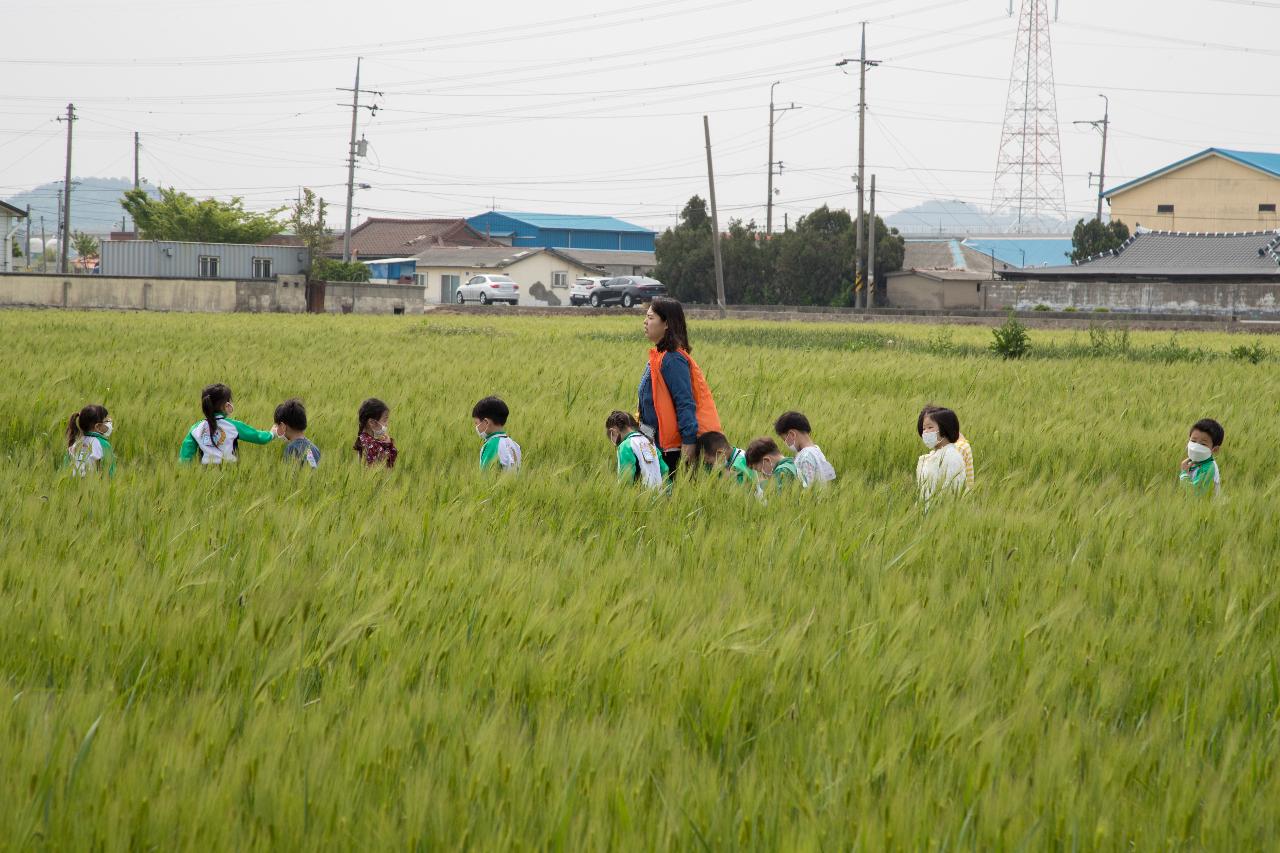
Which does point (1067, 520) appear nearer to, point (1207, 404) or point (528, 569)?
point (528, 569)

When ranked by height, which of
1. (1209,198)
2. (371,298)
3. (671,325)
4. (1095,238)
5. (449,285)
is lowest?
(671,325)

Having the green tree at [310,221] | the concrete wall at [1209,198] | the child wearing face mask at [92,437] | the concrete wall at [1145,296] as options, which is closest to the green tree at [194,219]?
the green tree at [310,221]

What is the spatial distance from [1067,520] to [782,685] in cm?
284

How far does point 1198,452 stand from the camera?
7125mm

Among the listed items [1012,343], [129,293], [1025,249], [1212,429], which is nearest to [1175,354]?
[1012,343]

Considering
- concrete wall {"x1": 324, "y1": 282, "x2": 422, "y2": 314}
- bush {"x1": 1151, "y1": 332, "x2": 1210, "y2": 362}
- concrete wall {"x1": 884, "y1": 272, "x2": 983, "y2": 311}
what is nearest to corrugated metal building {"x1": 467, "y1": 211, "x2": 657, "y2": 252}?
concrete wall {"x1": 884, "y1": 272, "x2": 983, "y2": 311}

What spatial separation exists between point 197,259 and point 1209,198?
1976 inches

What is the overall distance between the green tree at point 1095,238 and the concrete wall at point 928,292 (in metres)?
9.15

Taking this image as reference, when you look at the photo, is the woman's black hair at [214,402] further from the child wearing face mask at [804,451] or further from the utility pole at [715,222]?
the utility pole at [715,222]

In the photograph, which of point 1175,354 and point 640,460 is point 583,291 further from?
point 640,460

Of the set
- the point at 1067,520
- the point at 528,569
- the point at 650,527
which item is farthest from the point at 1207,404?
the point at 528,569

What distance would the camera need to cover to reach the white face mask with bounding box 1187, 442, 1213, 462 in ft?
23.3

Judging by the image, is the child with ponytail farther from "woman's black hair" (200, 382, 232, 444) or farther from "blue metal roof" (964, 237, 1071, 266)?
"blue metal roof" (964, 237, 1071, 266)

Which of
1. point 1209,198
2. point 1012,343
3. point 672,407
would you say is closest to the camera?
point 672,407
